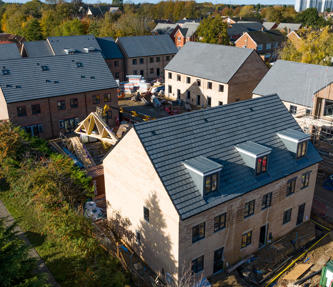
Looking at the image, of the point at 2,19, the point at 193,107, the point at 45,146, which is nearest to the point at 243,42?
the point at 193,107

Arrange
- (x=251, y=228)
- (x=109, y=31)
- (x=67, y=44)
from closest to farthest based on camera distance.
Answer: (x=251, y=228), (x=67, y=44), (x=109, y=31)

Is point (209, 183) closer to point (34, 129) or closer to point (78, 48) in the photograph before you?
point (34, 129)

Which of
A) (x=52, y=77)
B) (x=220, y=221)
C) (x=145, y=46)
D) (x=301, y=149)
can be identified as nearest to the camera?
(x=220, y=221)

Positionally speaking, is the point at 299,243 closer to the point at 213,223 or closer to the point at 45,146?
the point at 213,223

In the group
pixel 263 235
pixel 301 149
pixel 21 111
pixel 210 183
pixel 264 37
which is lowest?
pixel 263 235

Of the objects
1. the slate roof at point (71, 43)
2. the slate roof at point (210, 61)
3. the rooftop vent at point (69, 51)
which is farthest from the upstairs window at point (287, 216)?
the slate roof at point (71, 43)

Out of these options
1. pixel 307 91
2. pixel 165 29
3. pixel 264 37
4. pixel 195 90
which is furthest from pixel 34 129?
pixel 165 29
